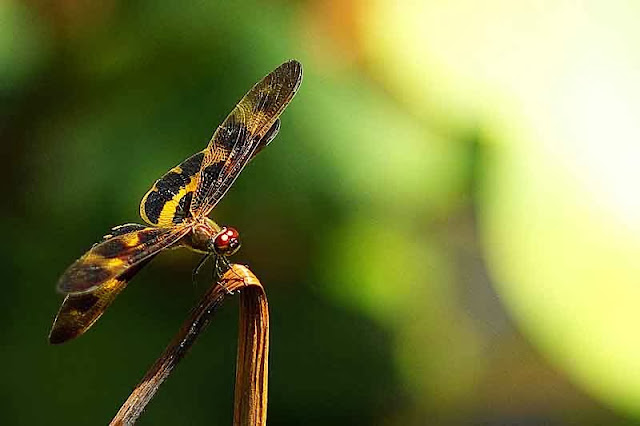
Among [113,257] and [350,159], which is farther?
[350,159]

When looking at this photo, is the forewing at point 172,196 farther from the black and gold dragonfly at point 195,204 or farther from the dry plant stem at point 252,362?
the dry plant stem at point 252,362

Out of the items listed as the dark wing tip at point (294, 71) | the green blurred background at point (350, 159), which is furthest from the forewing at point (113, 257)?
the green blurred background at point (350, 159)

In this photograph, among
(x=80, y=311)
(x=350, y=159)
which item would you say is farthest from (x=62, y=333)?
(x=350, y=159)

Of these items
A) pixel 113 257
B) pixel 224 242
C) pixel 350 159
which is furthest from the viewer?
pixel 350 159

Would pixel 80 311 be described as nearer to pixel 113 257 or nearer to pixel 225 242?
pixel 113 257

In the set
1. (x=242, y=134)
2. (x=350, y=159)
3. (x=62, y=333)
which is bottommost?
(x=62, y=333)

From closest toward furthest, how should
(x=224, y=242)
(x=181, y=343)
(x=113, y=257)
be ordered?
1. (x=181, y=343)
2. (x=113, y=257)
3. (x=224, y=242)
